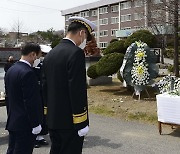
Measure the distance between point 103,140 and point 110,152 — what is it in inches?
26.0

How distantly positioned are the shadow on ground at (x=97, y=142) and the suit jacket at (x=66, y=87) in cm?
236

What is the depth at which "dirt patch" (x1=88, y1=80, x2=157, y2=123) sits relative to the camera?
7.32m

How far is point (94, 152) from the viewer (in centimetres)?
491

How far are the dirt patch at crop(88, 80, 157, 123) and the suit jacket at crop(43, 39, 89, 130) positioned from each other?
4.25m

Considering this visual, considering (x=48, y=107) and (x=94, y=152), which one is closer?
(x=48, y=107)

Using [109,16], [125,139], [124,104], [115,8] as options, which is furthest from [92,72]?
[109,16]

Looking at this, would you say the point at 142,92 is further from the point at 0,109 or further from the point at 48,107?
the point at 48,107

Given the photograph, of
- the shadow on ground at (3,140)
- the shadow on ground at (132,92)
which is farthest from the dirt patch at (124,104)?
the shadow on ground at (3,140)

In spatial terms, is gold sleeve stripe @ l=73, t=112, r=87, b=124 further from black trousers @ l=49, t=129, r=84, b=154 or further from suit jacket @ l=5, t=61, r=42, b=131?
suit jacket @ l=5, t=61, r=42, b=131

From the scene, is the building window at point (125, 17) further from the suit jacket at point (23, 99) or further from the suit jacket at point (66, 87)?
the suit jacket at point (66, 87)

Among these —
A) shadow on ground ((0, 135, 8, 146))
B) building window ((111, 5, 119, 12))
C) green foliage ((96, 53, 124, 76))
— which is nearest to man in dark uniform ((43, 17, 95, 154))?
shadow on ground ((0, 135, 8, 146))

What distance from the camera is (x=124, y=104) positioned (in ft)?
28.1

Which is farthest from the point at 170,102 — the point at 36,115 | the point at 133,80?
the point at 133,80

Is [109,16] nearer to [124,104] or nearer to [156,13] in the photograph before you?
[156,13]
